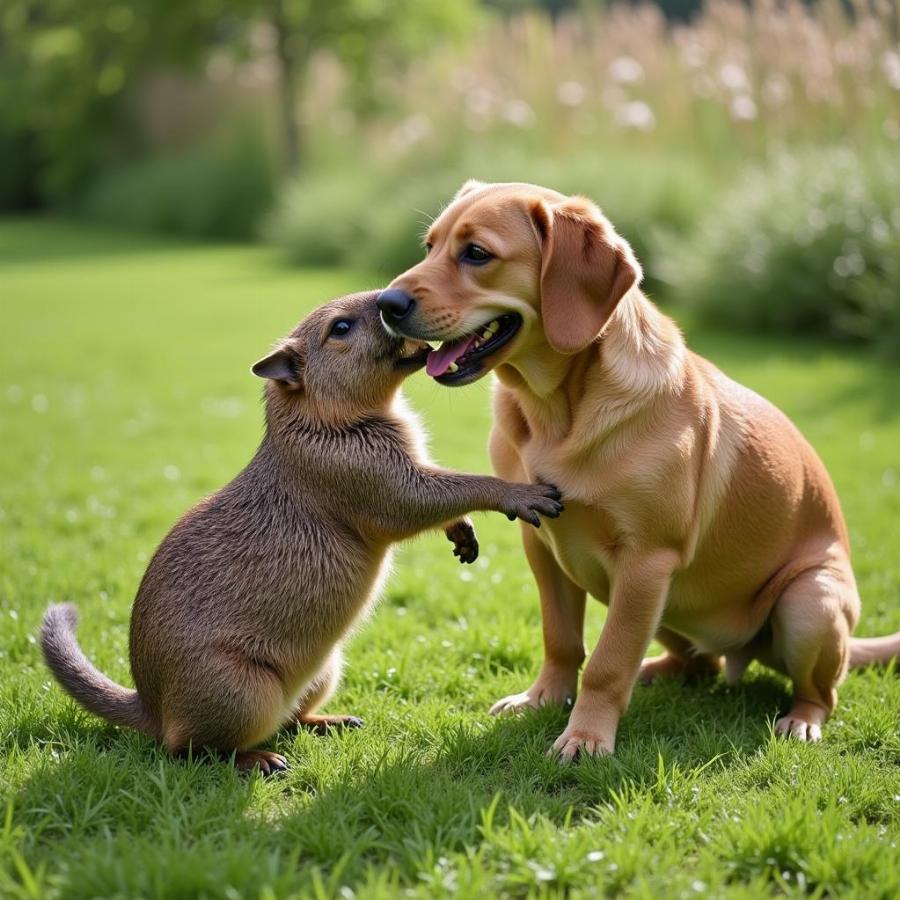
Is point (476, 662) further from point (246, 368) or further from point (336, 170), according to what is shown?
point (336, 170)

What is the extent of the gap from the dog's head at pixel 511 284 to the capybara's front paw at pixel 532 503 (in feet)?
1.41

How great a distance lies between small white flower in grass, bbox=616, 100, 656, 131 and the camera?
48.5ft

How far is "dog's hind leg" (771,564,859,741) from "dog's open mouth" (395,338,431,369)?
64.6 inches

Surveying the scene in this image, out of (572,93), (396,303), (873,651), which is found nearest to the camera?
(396,303)

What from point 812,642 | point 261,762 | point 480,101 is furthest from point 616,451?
point 480,101

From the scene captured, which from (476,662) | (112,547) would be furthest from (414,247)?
(476,662)

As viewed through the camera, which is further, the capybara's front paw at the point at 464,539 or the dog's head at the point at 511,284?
the capybara's front paw at the point at 464,539

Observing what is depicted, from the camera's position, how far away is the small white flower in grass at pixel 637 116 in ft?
48.5

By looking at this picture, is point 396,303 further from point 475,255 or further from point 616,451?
point 616,451

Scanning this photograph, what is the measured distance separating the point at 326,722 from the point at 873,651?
89.8 inches

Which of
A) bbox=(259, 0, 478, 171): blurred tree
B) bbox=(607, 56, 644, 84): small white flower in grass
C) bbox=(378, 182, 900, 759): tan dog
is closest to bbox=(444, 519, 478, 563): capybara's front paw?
bbox=(378, 182, 900, 759): tan dog

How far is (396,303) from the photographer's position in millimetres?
3777

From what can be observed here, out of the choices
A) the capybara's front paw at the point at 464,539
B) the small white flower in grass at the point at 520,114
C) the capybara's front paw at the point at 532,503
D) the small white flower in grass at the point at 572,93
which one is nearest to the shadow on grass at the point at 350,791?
the capybara's front paw at the point at 464,539

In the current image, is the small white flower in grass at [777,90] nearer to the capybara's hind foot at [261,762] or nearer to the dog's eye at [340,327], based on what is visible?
the dog's eye at [340,327]
